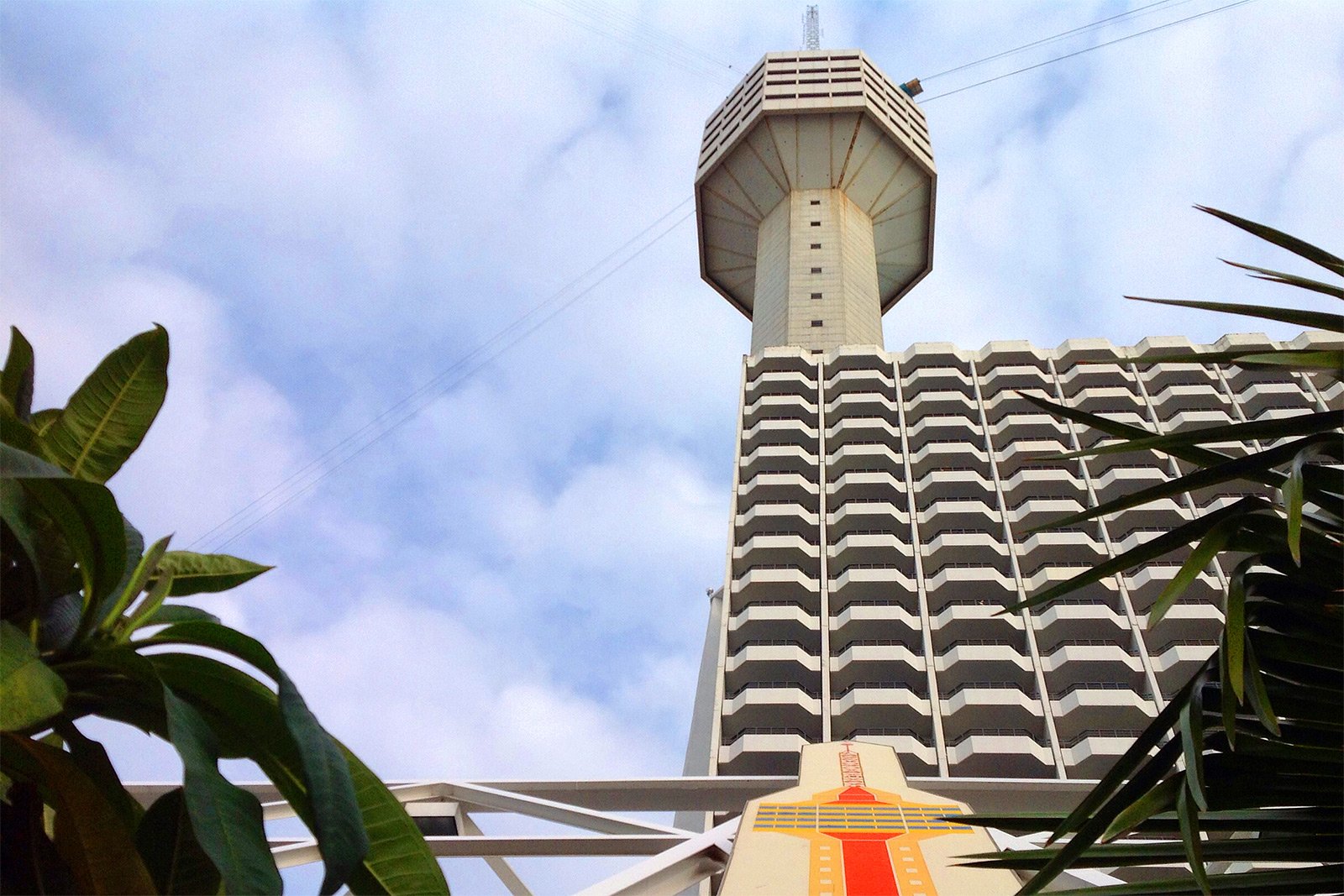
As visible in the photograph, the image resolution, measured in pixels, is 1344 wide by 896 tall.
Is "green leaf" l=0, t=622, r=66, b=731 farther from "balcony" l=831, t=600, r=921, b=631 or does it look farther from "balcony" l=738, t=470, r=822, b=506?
"balcony" l=738, t=470, r=822, b=506

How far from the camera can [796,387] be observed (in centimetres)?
4722

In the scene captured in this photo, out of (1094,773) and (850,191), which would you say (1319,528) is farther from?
(850,191)

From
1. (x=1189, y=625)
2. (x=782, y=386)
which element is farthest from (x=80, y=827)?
(x=782, y=386)

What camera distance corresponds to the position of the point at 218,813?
8.58 feet

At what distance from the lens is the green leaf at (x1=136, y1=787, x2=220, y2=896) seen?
296 cm

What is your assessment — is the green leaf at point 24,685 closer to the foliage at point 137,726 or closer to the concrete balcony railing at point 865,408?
the foliage at point 137,726

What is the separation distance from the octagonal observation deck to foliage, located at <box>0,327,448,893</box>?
48982mm

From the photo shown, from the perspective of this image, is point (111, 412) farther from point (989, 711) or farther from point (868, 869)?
point (989, 711)

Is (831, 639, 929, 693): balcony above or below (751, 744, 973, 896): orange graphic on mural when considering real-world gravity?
above

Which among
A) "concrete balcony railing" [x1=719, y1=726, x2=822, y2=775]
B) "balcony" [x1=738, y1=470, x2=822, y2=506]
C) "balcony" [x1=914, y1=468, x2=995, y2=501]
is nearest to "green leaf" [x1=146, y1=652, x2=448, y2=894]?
"concrete balcony railing" [x1=719, y1=726, x2=822, y2=775]

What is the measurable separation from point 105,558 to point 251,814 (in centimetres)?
77

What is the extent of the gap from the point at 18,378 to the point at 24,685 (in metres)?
1.20

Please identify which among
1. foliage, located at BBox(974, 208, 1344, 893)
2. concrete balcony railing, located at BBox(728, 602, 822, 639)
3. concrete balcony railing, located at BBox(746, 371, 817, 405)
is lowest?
foliage, located at BBox(974, 208, 1344, 893)

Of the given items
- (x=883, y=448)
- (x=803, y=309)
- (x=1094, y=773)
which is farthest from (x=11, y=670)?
(x=803, y=309)
